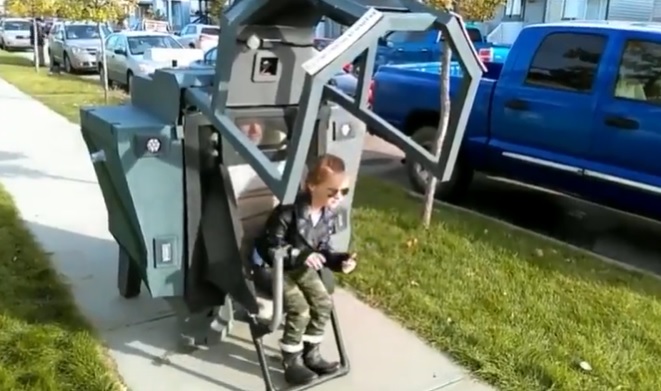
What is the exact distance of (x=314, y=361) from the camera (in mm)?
3469

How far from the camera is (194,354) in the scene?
12.2ft

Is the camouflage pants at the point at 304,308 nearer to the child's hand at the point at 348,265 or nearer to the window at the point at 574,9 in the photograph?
the child's hand at the point at 348,265

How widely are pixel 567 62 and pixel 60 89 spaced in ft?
39.0

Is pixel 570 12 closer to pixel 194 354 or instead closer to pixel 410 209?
pixel 410 209

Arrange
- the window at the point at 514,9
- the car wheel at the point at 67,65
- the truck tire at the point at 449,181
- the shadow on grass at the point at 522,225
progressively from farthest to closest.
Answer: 1. the window at the point at 514,9
2. the car wheel at the point at 67,65
3. the truck tire at the point at 449,181
4. the shadow on grass at the point at 522,225

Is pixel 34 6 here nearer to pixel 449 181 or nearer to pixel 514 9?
pixel 449 181

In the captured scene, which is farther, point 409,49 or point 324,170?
point 409,49

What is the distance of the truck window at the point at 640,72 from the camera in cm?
571

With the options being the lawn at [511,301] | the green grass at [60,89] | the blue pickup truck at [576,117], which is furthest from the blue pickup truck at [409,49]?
the lawn at [511,301]

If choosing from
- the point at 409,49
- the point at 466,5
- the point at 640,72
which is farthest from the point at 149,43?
the point at 640,72

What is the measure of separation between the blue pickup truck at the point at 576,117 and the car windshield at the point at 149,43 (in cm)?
1135

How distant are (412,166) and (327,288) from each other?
4195mm

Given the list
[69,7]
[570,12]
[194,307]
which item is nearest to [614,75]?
[194,307]

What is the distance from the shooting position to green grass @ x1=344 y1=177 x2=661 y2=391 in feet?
12.0
